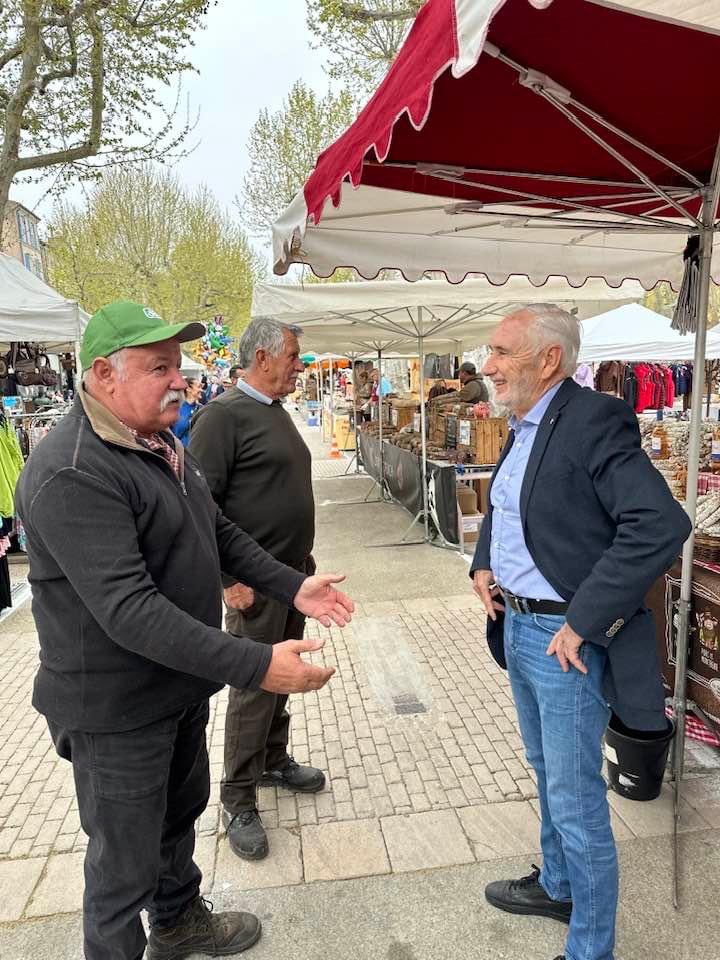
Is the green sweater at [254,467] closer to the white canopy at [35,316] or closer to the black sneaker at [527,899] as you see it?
the black sneaker at [527,899]

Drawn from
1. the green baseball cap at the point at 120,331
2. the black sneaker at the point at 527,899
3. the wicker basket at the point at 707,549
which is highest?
the green baseball cap at the point at 120,331

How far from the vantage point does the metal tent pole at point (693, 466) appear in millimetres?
2490

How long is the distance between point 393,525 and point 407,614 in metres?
3.39

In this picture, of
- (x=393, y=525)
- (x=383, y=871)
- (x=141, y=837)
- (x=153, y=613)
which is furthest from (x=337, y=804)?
(x=393, y=525)

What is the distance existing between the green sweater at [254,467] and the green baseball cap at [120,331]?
3.11 feet

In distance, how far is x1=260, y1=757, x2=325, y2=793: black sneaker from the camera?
303 cm

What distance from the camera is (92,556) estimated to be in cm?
146

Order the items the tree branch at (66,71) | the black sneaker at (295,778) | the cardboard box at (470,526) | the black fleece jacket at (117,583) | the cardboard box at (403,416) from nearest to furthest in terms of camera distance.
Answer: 1. the black fleece jacket at (117,583)
2. the black sneaker at (295,778)
3. the cardboard box at (470,526)
4. the tree branch at (66,71)
5. the cardboard box at (403,416)

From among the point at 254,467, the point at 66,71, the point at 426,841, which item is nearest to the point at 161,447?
the point at 254,467

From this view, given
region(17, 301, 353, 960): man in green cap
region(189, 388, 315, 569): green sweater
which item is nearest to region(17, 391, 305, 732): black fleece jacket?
region(17, 301, 353, 960): man in green cap

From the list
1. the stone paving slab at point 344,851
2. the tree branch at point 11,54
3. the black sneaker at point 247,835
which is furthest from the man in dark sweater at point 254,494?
the tree branch at point 11,54

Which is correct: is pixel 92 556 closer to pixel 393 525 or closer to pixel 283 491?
pixel 283 491

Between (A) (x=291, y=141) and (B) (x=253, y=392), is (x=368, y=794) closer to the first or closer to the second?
(B) (x=253, y=392)

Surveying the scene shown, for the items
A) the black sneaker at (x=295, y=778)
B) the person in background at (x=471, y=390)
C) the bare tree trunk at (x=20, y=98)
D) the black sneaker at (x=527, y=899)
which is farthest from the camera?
the bare tree trunk at (x=20, y=98)
